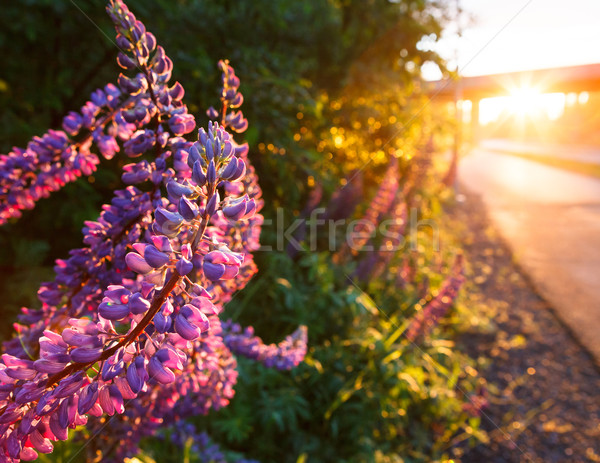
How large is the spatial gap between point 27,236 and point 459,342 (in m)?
3.90

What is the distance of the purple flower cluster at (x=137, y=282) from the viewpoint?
1.89 feet

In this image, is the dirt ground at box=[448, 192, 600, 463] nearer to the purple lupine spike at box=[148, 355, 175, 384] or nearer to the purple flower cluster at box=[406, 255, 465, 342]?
the purple flower cluster at box=[406, 255, 465, 342]

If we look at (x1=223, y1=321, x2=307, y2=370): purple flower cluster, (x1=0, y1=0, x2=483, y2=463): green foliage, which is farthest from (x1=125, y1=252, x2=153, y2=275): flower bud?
(x1=0, y1=0, x2=483, y2=463): green foliage

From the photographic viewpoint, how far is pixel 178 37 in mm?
2887

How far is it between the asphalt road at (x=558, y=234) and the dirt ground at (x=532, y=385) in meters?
0.26

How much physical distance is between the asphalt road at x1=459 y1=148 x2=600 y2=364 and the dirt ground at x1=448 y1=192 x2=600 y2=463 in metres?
0.26

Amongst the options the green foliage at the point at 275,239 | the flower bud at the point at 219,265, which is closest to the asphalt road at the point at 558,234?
the green foliage at the point at 275,239

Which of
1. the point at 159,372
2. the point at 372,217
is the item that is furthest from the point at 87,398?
the point at 372,217

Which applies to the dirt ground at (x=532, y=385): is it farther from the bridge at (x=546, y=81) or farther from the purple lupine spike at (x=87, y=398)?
the bridge at (x=546, y=81)

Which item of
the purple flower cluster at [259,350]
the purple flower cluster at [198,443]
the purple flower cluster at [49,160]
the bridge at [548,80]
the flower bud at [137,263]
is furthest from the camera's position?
the bridge at [548,80]

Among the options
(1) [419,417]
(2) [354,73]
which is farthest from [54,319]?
(2) [354,73]

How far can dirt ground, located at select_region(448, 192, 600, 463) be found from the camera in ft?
10.4

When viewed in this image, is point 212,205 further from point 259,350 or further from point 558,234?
point 558,234

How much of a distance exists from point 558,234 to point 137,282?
9.56 m
